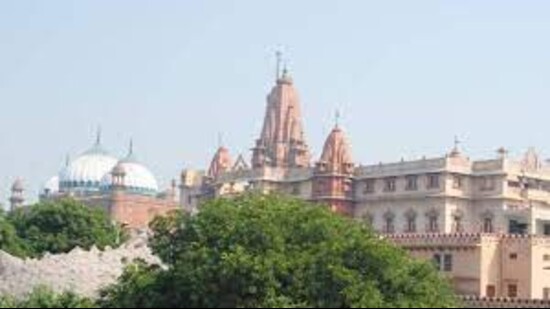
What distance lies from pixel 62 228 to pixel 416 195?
20.9 metres

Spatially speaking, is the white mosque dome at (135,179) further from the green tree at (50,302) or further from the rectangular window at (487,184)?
the green tree at (50,302)

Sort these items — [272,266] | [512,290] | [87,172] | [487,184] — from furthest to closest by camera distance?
1. [87,172]
2. [487,184]
3. [512,290]
4. [272,266]

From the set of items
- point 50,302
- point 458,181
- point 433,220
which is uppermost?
point 458,181

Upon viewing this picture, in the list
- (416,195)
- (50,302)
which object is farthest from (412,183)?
(50,302)

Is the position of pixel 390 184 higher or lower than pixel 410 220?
higher

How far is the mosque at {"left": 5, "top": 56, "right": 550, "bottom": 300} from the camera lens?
186 feet

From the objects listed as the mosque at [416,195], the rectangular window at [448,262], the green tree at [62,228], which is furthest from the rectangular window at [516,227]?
the green tree at [62,228]

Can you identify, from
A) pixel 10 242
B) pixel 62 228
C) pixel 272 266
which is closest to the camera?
pixel 272 266

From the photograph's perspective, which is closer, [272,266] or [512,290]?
[272,266]

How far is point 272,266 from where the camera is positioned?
3666 centimetres

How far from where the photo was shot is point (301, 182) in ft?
268

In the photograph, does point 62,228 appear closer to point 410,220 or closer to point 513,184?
point 410,220

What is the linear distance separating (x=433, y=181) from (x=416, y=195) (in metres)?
1.34

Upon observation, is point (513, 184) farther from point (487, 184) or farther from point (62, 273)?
point (62, 273)
